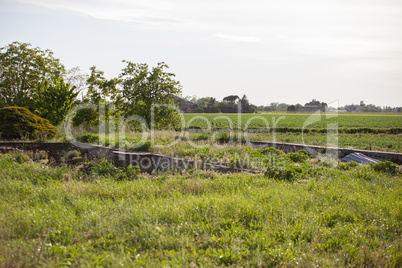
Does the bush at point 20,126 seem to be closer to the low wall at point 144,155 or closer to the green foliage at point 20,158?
the low wall at point 144,155

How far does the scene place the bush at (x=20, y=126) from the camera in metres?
11.4

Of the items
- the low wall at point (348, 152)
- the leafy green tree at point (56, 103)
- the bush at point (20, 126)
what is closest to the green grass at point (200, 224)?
the low wall at point (348, 152)

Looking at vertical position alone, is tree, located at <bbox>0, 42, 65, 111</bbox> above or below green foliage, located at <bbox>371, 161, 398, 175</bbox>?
above

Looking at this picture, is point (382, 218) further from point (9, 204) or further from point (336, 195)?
point (9, 204)

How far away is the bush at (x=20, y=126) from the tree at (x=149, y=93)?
4304 millimetres

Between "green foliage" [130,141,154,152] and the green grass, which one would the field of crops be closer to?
"green foliage" [130,141,154,152]

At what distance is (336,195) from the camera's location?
16.4 feet

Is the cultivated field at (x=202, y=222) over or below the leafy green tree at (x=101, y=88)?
below

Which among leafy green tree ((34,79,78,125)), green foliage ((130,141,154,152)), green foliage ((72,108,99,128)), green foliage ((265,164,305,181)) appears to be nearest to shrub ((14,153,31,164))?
green foliage ((130,141,154,152))

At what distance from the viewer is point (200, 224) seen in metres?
3.83

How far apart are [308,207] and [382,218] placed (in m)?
1.05

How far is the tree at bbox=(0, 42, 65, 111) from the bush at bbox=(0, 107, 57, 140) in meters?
12.7

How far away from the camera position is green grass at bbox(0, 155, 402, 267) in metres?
3.06

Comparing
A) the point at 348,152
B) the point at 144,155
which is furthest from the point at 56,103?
the point at 348,152
